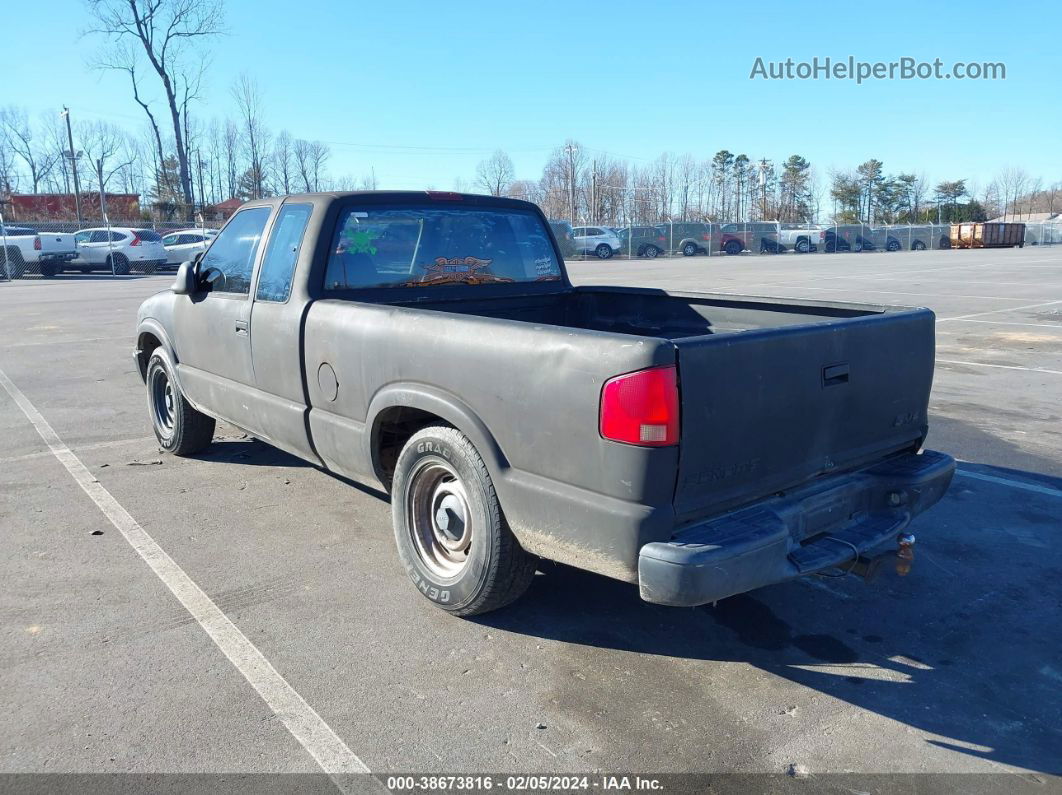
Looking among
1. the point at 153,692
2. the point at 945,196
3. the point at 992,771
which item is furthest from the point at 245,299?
the point at 945,196

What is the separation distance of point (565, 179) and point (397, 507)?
80.9 metres

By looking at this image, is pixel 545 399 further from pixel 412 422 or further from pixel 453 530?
pixel 412 422

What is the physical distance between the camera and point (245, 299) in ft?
16.5

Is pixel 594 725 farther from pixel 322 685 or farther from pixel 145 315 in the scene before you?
pixel 145 315

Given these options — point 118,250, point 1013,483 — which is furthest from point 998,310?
point 118,250

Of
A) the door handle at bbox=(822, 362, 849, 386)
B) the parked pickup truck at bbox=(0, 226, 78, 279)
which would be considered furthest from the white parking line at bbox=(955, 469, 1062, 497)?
the parked pickup truck at bbox=(0, 226, 78, 279)

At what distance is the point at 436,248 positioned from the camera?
4.97 metres

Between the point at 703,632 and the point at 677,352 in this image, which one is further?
the point at 703,632

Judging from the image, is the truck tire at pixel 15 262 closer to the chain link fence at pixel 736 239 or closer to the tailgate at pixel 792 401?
the chain link fence at pixel 736 239

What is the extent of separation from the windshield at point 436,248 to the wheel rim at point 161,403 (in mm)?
Result: 2643

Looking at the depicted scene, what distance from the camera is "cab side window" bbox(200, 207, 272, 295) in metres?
5.12

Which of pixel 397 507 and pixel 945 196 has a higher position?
pixel 945 196

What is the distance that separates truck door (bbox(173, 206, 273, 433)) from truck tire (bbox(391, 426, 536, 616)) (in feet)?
5.16

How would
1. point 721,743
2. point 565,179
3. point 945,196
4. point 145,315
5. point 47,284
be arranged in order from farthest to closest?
point 945,196 < point 565,179 < point 47,284 < point 145,315 < point 721,743
